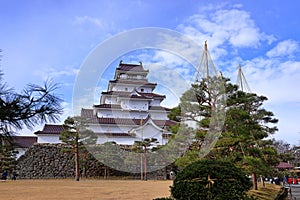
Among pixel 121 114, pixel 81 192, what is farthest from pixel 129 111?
pixel 81 192

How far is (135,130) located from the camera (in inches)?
904

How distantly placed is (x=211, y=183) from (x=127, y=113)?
2266 centimetres

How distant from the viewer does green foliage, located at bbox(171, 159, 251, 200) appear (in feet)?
12.3

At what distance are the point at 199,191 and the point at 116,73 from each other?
28382 mm

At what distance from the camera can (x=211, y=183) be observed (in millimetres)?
3820

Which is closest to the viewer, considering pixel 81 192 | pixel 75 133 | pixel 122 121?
pixel 81 192

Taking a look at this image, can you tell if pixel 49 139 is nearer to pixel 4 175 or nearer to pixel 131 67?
pixel 4 175

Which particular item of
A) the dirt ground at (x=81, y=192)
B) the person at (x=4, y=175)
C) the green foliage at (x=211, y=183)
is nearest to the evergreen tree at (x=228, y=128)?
the dirt ground at (x=81, y=192)

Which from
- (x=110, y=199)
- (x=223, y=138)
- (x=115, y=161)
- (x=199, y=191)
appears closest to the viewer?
(x=199, y=191)

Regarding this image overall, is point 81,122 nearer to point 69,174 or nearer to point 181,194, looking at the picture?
point 69,174

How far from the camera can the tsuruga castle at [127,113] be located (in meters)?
22.8

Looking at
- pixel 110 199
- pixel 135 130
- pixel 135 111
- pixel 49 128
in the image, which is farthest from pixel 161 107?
pixel 110 199

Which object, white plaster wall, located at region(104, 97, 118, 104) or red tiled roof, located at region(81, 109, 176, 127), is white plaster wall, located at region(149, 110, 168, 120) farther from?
white plaster wall, located at region(104, 97, 118, 104)

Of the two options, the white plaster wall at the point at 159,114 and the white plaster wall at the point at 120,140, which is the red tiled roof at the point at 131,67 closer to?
the white plaster wall at the point at 159,114
